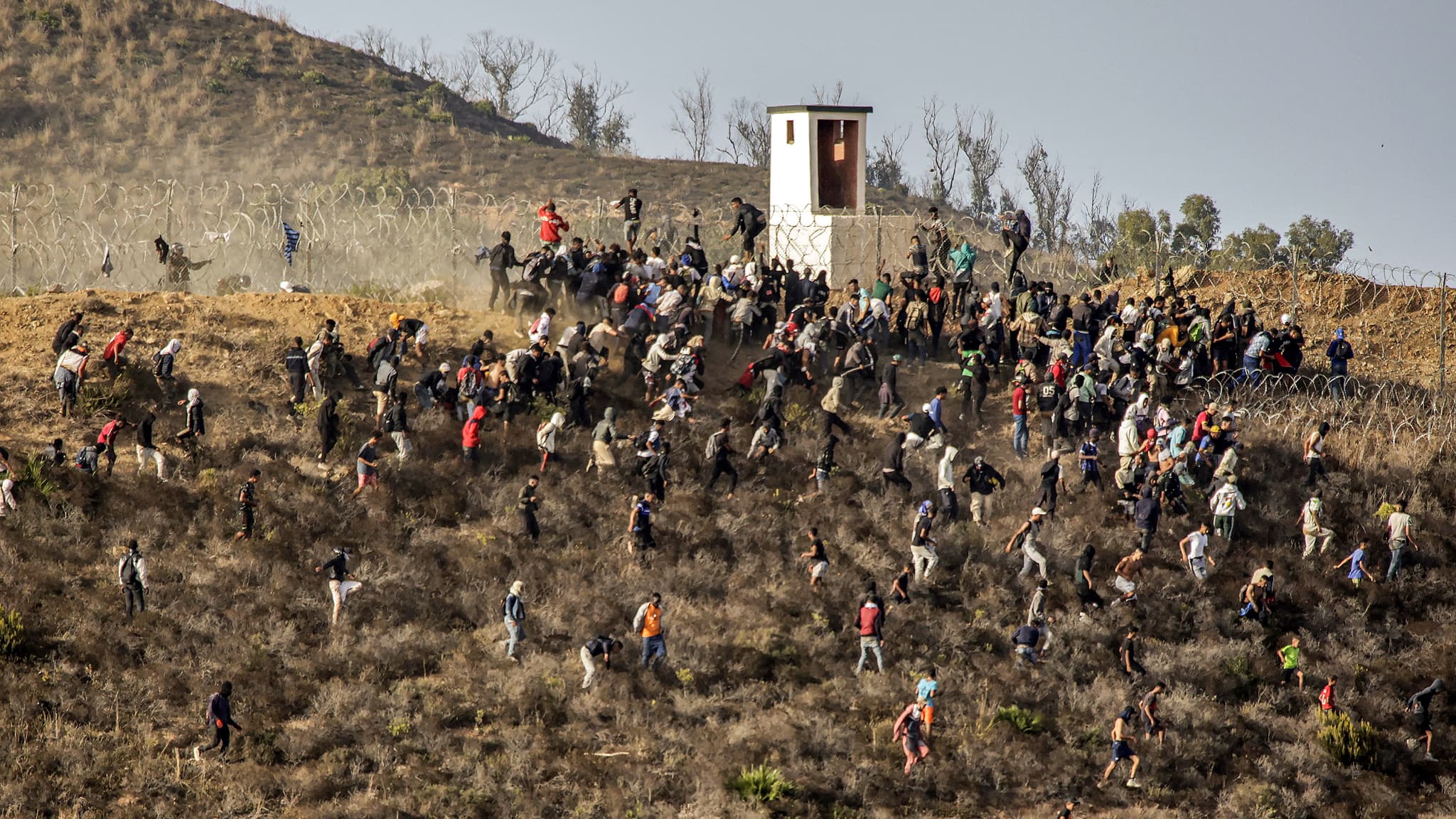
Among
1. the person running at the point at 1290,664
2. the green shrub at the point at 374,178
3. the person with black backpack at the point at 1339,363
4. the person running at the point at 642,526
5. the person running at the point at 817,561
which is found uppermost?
the green shrub at the point at 374,178

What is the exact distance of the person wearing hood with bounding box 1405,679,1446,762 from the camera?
21.8 meters

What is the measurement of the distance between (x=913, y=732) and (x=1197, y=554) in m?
6.80

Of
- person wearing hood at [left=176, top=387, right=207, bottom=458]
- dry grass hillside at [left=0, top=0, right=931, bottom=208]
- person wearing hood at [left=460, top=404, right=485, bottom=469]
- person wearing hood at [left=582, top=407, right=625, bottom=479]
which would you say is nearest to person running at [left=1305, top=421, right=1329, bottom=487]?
person wearing hood at [left=582, top=407, right=625, bottom=479]

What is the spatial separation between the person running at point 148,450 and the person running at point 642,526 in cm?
731

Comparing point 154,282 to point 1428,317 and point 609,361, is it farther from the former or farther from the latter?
point 1428,317

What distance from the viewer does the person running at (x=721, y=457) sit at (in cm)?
2427

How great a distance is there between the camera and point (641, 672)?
845 inches

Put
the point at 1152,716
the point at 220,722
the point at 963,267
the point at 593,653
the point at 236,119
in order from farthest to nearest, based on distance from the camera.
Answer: the point at 236,119 → the point at 963,267 → the point at 1152,716 → the point at 593,653 → the point at 220,722

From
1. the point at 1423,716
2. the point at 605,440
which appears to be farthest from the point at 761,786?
the point at 1423,716

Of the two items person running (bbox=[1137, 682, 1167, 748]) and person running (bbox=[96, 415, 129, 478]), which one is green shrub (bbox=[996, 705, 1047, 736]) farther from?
person running (bbox=[96, 415, 129, 478])

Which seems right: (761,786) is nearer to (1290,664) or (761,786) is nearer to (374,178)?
(1290,664)

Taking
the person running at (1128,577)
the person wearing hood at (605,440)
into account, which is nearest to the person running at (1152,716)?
the person running at (1128,577)

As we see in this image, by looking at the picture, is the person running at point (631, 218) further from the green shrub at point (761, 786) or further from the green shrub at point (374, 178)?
the green shrub at point (374, 178)

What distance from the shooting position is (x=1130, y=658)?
22031 mm
